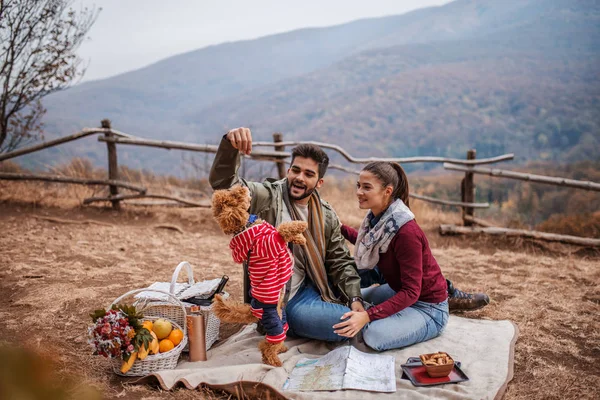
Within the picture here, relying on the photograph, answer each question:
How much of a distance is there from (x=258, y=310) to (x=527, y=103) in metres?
58.2

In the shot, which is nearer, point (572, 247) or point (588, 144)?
point (572, 247)

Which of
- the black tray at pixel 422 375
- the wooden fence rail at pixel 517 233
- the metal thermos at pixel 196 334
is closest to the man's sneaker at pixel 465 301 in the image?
the black tray at pixel 422 375

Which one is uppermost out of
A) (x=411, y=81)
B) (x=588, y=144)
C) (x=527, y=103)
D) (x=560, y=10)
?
(x=560, y=10)

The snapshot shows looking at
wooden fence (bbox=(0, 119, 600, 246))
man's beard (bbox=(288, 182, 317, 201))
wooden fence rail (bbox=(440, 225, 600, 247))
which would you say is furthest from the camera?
wooden fence (bbox=(0, 119, 600, 246))

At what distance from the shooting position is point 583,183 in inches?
235

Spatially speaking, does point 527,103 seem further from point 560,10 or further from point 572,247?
point 572,247

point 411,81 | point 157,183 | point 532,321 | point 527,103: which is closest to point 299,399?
point 532,321

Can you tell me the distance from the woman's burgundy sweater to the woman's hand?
8 cm

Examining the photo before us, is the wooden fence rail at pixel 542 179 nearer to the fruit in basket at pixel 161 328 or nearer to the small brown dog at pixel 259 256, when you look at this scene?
the small brown dog at pixel 259 256

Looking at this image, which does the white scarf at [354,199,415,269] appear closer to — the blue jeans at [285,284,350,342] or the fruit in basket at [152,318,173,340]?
the blue jeans at [285,284,350,342]

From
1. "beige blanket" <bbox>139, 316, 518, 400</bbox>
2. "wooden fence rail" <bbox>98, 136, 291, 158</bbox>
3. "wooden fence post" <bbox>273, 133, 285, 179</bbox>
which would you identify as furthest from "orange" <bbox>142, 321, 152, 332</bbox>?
"wooden fence post" <bbox>273, 133, 285, 179</bbox>

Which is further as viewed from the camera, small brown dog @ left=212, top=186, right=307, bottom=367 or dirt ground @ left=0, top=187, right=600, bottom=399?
dirt ground @ left=0, top=187, right=600, bottom=399

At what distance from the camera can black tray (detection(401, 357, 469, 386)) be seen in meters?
2.60

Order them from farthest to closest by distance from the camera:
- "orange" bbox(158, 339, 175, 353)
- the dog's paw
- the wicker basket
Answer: the dog's paw < "orange" bbox(158, 339, 175, 353) < the wicker basket
